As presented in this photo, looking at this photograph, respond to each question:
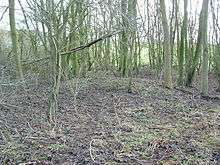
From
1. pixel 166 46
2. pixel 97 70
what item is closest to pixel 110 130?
pixel 166 46

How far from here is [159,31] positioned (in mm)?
26234

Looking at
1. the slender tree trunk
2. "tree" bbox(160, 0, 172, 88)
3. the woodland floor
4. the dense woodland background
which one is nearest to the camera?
the woodland floor

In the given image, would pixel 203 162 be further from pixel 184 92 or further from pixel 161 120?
pixel 184 92

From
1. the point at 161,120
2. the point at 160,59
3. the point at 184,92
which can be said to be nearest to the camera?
the point at 161,120

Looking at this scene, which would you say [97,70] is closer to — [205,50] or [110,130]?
[205,50]

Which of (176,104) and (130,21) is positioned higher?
(130,21)

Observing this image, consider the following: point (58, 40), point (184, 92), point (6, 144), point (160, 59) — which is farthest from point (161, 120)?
point (160, 59)

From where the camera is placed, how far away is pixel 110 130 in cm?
895

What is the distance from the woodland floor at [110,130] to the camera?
7027 millimetres

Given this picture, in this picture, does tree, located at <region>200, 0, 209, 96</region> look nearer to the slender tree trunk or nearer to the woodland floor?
the slender tree trunk

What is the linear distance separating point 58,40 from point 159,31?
17276 millimetres

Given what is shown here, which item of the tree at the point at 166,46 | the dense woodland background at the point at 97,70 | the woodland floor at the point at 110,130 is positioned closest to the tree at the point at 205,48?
the dense woodland background at the point at 97,70

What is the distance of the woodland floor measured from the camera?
703 centimetres

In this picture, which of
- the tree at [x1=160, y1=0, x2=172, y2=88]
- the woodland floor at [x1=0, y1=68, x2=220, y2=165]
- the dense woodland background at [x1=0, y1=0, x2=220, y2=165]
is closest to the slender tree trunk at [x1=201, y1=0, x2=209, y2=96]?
the dense woodland background at [x1=0, y1=0, x2=220, y2=165]
